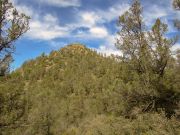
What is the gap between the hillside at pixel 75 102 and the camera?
21.8 meters

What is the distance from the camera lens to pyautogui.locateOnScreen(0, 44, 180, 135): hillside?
21.8 metres

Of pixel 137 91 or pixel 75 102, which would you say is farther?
pixel 75 102

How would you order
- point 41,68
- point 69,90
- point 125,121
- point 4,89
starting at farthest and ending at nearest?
1. point 41,68
2. point 69,90
3. point 125,121
4. point 4,89

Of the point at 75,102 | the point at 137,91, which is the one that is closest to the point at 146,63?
the point at 137,91

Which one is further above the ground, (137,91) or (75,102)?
(75,102)

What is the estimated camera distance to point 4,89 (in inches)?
856

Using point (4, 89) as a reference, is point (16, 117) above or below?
below

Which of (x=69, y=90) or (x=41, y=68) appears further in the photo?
(x=41, y=68)

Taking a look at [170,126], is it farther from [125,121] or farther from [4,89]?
[4,89]

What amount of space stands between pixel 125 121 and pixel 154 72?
4282mm

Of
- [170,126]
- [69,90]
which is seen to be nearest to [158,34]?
[170,126]

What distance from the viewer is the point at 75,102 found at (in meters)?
111

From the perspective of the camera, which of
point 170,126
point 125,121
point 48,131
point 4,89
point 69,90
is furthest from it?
point 69,90

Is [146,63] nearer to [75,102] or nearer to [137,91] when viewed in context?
[137,91]
